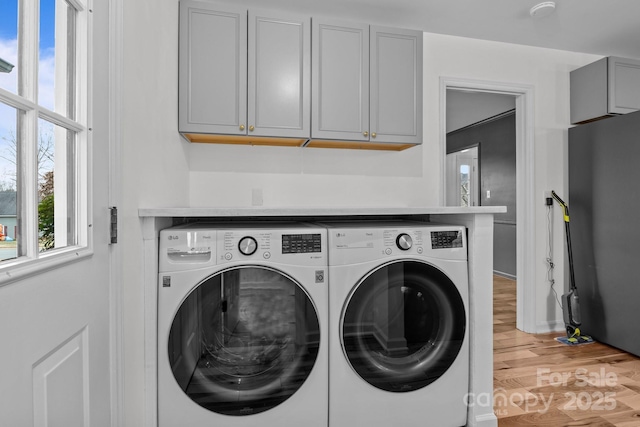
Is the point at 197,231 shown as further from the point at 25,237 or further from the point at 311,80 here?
the point at 311,80

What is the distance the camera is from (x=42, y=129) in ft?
2.75

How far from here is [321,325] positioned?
1516 millimetres

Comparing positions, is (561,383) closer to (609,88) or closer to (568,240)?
(568,240)

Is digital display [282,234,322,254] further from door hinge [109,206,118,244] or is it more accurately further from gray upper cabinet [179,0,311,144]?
gray upper cabinet [179,0,311,144]

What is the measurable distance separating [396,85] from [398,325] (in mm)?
1562

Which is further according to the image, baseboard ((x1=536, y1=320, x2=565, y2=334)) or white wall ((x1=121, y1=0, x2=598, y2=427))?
baseboard ((x1=536, y1=320, x2=565, y2=334))

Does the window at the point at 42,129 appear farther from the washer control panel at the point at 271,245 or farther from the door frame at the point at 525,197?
the door frame at the point at 525,197

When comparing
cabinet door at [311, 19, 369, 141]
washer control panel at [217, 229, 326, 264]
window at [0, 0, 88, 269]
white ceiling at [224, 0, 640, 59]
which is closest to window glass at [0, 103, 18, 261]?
window at [0, 0, 88, 269]

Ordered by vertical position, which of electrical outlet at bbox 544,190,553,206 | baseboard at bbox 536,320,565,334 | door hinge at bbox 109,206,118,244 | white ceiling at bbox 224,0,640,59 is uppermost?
white ceiling at bbox 224,0,640,59

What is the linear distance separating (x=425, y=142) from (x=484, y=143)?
3.21 meters

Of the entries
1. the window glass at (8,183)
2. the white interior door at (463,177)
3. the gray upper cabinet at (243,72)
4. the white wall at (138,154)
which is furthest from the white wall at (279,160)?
the white interior door at (463,177)

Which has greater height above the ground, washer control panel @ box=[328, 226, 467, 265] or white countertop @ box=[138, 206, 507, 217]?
white countertop @ box=[138, 206, 507, 217]


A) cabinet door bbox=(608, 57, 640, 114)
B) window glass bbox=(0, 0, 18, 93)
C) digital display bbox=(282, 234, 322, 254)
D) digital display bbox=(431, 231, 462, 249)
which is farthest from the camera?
cabinet door bbox=(608, 57, 640, 114)

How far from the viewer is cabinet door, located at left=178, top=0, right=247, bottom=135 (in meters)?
2.08
